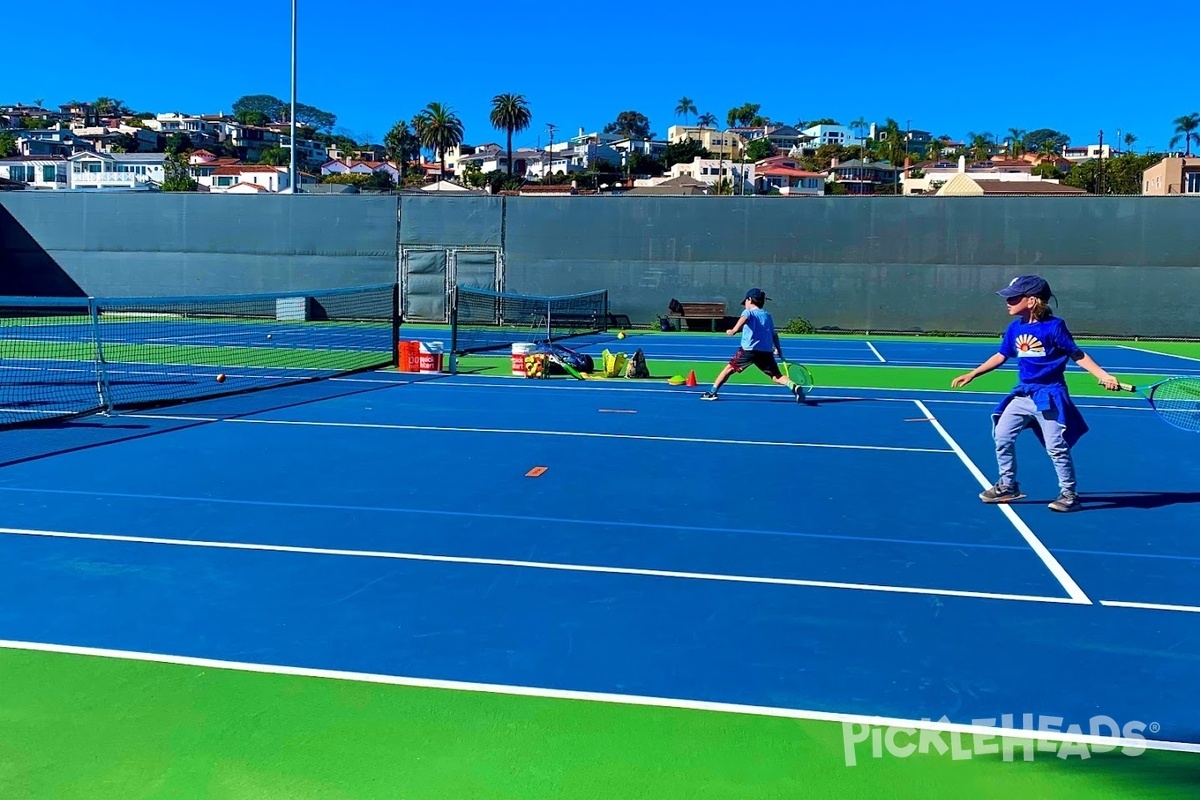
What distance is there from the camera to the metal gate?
33781 mm

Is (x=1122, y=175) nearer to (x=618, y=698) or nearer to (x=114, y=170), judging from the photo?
(x=618, y=698)

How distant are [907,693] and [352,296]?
31.8 meters

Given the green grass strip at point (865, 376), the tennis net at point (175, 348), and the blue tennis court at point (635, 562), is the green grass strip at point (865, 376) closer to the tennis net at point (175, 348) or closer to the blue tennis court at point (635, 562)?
the tennis net at point (175, 348)

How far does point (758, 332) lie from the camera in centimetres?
1404

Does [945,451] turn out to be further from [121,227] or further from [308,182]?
[308,182]

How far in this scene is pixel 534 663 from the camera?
4945 mm

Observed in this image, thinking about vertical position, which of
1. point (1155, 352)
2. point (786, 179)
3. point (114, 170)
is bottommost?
point (1155, 352)

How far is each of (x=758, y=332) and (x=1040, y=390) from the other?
627 cm

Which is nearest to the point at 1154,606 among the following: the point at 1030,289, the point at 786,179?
the point at 1030,289

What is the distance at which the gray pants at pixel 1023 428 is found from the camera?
784 centimetres

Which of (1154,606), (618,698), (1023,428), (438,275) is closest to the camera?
(618,698)

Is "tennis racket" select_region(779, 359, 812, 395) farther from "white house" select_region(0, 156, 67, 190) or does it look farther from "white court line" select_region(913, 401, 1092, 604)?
"white house" select_region(0, 156, 67, 190)

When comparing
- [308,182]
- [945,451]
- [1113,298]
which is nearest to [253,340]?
[945,451]

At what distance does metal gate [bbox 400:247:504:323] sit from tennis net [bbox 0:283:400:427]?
0.92 m
